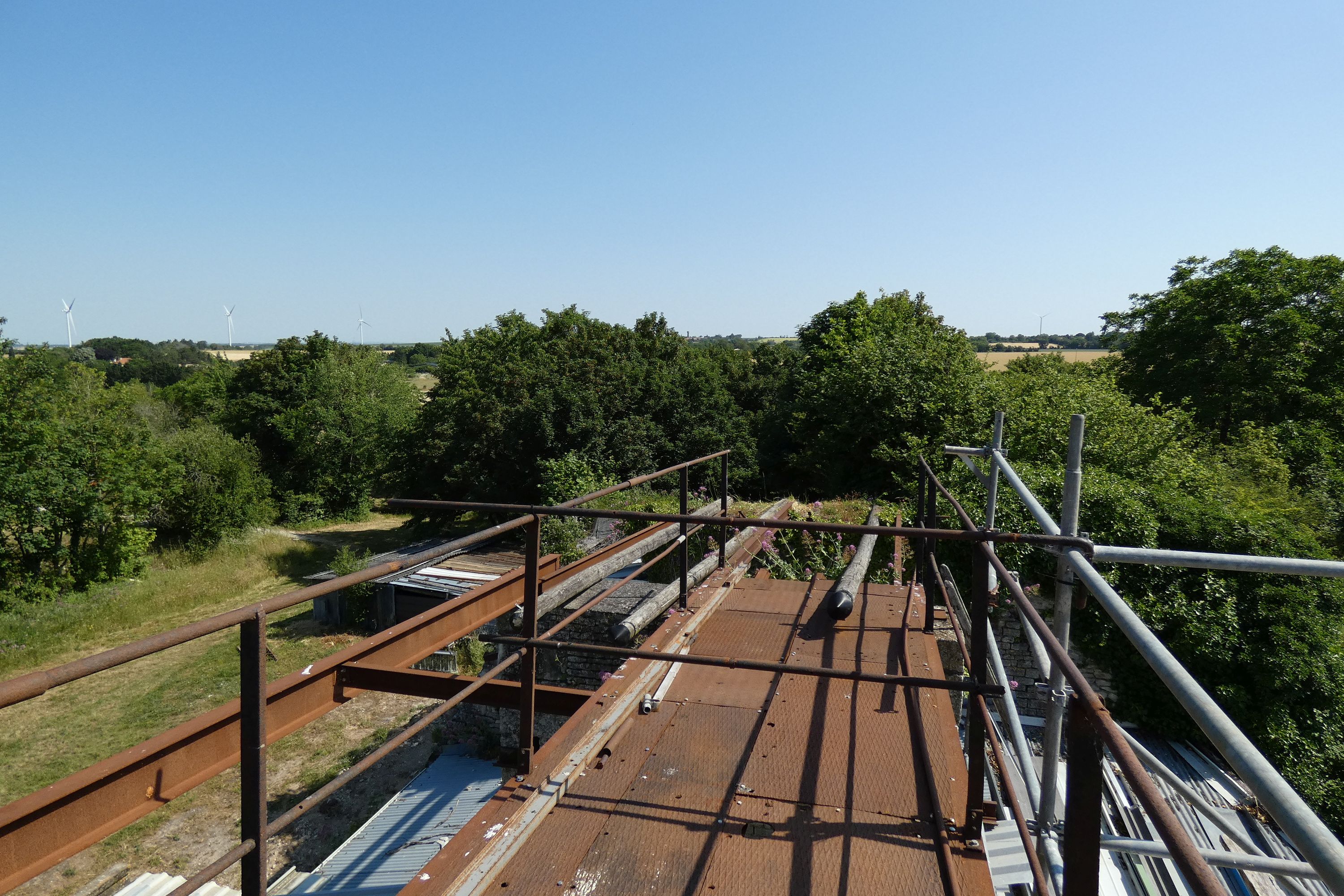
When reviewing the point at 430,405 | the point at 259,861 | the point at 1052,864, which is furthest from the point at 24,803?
the point at 430,405

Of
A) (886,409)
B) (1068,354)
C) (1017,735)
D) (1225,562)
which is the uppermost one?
(1068,354)

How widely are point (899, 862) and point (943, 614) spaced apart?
4.50 meters

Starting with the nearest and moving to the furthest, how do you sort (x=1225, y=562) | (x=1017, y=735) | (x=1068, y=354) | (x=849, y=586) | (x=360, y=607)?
1. (x=1225, y=562)
2. (x=1017, y=735)
3. (x=849, y=586)
4. (x=360, y=607)
5. (x=1068, y=354)

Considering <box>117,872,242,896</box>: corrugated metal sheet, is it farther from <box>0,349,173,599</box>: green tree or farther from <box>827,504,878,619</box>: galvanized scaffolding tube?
<box>0,349,173,599</box>: green tree

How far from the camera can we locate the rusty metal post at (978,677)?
2156 millimetres

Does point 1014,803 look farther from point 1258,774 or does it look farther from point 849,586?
point 849,586

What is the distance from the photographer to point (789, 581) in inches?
207

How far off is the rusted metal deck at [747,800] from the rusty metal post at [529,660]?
0.09 meters

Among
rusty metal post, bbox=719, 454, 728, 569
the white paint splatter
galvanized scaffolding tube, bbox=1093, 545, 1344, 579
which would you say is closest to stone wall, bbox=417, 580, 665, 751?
rusty metal post, bbox=719, 454, 728, 569

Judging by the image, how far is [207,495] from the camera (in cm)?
2630

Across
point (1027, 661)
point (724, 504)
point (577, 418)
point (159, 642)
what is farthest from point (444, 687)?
point (577, 418)

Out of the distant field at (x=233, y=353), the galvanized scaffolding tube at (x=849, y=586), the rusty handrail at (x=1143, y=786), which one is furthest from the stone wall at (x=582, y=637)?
the distant field at (x=233, y=353)

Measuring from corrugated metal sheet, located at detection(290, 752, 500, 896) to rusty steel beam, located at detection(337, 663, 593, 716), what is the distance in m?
3.43

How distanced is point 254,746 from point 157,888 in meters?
6.32
